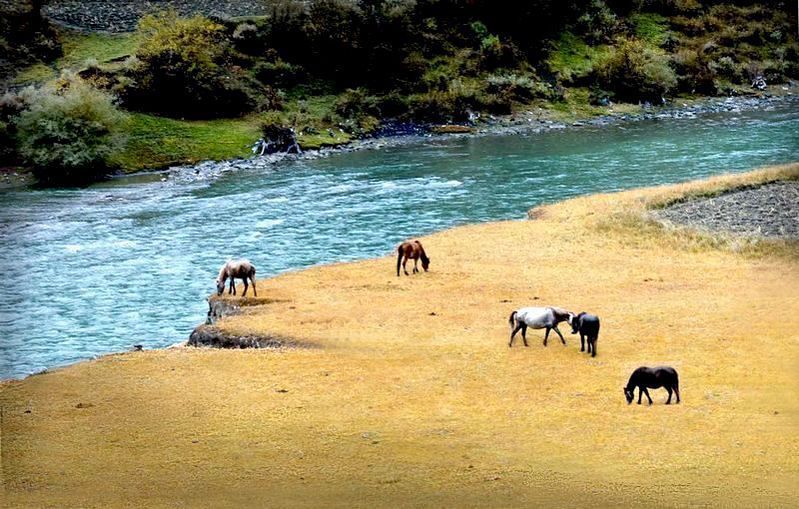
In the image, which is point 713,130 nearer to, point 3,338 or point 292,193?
point 292,193

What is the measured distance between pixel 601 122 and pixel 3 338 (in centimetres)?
5869

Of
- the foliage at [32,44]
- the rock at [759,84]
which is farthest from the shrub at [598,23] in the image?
the foliage at [32,44]

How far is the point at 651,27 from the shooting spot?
96.7 metres

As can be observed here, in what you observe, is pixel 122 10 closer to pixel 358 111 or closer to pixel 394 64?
pixel 358 111

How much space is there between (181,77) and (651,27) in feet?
160

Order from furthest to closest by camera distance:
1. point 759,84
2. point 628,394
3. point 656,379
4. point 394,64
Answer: point 759,84 → point 394,64 → point 628,394 → point 656,379

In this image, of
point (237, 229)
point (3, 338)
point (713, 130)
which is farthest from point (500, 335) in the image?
point (713, 130)

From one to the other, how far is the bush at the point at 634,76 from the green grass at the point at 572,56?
6.61 ft

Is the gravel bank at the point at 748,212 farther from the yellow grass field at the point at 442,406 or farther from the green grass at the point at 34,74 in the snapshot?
the green grass at the point at 34,74

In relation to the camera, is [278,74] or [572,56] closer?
[278,74]

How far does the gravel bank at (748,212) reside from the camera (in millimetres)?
36281

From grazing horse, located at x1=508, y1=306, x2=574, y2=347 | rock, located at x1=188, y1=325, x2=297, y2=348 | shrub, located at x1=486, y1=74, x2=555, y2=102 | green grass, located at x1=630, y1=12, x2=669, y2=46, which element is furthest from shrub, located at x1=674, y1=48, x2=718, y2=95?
rock, located at x1=188, y1=325, x2=297, y2=348

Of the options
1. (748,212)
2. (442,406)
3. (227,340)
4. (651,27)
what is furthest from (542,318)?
(651,27)

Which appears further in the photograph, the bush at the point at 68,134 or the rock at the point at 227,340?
the bush at the point at 68,134
